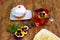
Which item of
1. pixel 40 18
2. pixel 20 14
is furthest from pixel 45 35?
pixel 20 14

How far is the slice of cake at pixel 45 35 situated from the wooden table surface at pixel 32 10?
29 millimetres

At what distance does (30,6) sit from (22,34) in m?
0.30

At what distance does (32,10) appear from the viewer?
3.65 ft

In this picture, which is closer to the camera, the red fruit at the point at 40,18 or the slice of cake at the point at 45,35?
the slice of cake at the point at 45,35

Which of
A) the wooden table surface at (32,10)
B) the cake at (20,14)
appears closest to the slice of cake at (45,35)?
the wooden table surface at (32,10)

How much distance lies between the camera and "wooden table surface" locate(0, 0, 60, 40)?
0.96 m

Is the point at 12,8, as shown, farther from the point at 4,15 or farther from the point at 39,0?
the point at 39,0

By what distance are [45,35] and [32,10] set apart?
0.27 meters

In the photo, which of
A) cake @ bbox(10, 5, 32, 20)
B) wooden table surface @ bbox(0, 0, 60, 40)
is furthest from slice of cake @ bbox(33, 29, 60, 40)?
cake @ bbox(10, 5, 32, 20)

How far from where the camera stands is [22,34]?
3.09 feet

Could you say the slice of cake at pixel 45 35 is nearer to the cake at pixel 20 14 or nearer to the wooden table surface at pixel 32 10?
the wooden table surface at pixel 32 10

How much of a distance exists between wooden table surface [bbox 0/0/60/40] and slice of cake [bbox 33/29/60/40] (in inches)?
1.2

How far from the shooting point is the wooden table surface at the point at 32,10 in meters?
0.96

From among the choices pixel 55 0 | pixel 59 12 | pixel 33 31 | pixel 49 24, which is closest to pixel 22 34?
pixel 33 31
